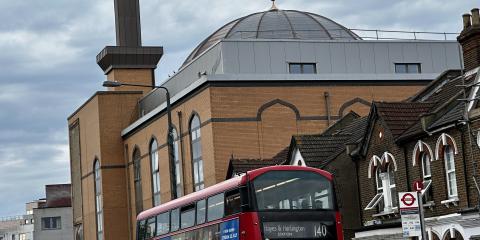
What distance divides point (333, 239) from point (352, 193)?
10427 mm

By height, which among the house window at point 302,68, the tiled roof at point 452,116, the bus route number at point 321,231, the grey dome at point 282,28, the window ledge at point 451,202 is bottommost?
the bus route number at point 321,231

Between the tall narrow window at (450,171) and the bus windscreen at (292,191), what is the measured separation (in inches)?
186

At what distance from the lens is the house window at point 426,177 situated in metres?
30.6

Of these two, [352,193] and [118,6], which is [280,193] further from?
[118,6]

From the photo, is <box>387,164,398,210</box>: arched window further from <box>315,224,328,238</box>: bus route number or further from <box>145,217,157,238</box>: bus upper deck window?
<box>145,217,157,238</box>: bus upper deck window

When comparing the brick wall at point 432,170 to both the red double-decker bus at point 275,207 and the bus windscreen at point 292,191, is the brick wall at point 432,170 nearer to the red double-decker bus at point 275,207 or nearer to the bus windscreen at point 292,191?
the red double-decker bus at point 275,207

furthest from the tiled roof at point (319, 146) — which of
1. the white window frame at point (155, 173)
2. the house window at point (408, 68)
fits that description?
the white window frame at point (155, 173)

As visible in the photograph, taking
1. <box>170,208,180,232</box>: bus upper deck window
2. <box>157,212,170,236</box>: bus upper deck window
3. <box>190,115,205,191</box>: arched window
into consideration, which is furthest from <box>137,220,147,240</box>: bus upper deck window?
<box>190,115,205,191</box>: arched window

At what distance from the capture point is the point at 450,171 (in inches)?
1171

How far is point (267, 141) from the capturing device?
5512 cm

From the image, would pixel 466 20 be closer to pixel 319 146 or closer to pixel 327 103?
pixel 319 146

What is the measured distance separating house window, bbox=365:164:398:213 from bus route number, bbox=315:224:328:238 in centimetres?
724

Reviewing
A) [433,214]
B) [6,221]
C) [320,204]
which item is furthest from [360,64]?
[6,221]

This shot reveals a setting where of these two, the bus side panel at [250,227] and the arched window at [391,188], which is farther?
the arched window at [391,188]
